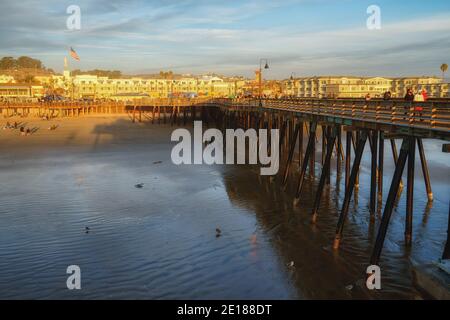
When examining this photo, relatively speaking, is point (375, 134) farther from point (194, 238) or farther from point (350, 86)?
point (350, 86)

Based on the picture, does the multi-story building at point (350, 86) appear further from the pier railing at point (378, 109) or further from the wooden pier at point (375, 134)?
the wooden pier at point (375, 134)

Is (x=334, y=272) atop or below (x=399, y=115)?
below

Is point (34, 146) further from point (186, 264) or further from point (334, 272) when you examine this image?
point (334, 272)

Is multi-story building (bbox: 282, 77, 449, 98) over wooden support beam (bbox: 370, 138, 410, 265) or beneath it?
over

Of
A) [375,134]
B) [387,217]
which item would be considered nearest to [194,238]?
[387,217]

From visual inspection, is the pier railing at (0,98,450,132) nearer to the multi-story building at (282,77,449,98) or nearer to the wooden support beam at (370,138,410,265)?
the wooden support beam at (370,138,410,265)

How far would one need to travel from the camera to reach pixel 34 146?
38062 mm

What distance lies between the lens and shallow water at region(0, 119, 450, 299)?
10.4 m

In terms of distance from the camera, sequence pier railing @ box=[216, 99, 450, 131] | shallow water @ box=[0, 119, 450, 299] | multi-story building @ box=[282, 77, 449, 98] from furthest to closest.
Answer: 1. multi-story building @ box=[282, 77, 449, 98]
2. pier railing @ box=[216, 99, 450, 131]
3. shallow water @ box=[0, 119, 450, 299]

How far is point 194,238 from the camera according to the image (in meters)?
13.8

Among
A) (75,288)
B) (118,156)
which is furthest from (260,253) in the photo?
(118,156)

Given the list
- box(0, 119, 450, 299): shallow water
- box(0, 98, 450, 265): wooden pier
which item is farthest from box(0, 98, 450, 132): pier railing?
box(0, 119, 450, 299): shallow water

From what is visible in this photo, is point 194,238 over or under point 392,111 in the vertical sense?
under
